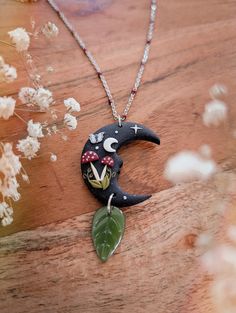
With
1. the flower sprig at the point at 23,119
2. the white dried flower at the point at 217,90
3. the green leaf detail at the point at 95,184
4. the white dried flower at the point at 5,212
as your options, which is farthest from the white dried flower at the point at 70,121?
the white dried flower at the point at 217,90

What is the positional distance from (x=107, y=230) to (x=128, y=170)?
14cm

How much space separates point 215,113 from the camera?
1165 millimetres

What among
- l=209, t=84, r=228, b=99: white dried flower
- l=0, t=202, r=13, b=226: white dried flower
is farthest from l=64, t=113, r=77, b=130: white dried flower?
l=209, t=84, r=228, b=99: white dried flower

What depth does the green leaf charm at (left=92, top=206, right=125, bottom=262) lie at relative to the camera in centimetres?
99

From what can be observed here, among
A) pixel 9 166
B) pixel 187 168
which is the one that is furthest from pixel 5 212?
pixel 187 168

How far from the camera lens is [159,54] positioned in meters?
1.24

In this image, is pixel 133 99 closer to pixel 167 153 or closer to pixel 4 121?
pixel 167 153

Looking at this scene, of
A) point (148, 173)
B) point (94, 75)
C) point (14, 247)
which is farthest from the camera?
point (94, 75)

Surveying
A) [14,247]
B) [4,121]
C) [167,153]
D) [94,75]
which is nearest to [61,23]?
[94,75]

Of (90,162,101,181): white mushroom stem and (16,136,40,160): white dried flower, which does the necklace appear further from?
(16,136,40,160): white dried flower

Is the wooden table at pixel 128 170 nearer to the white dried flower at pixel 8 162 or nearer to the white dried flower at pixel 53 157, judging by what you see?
the white dried flower at pixel 53 157

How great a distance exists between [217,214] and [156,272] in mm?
169

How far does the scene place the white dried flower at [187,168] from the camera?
1.09 m

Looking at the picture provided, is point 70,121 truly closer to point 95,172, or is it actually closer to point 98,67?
point 95,172
